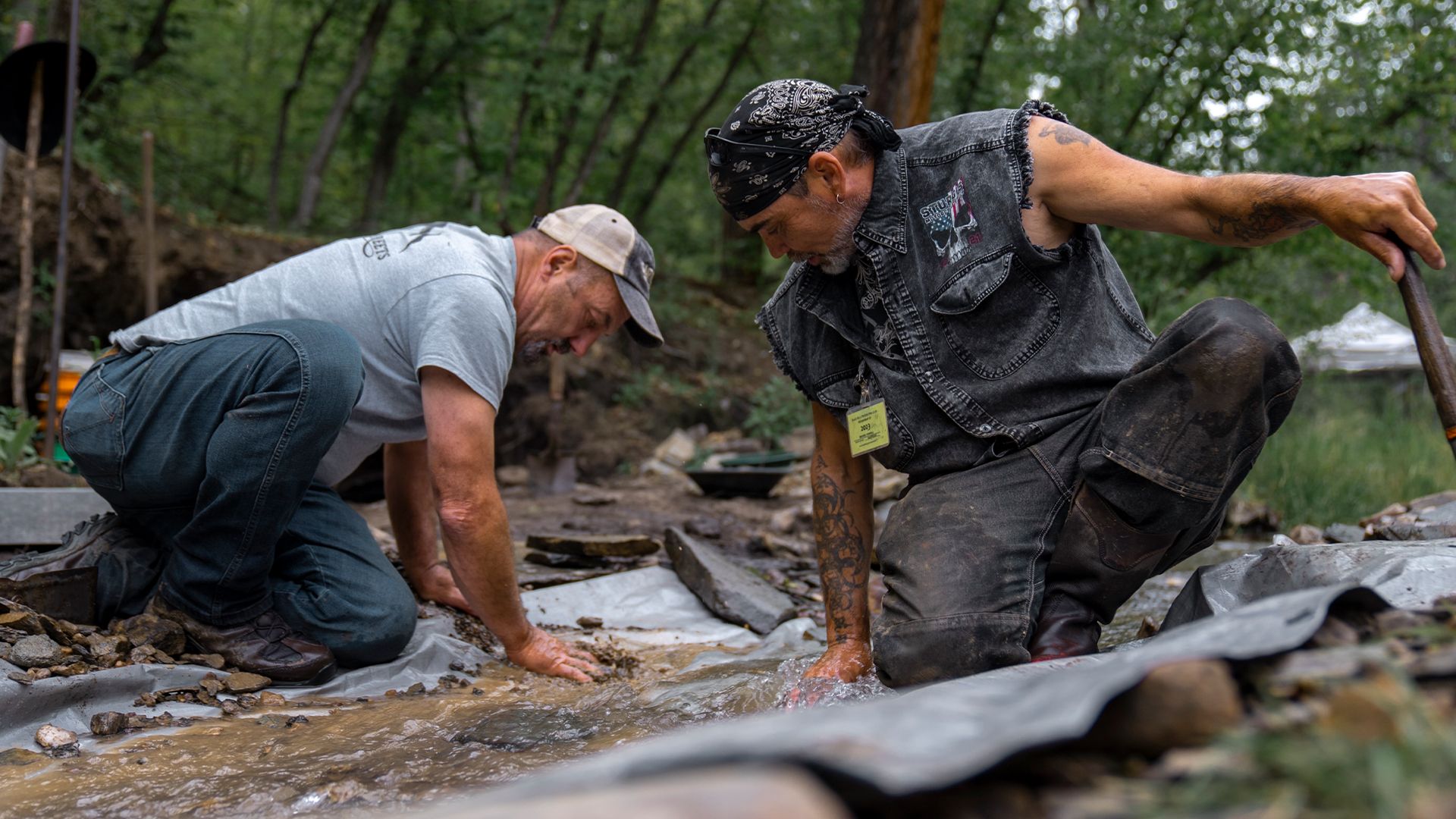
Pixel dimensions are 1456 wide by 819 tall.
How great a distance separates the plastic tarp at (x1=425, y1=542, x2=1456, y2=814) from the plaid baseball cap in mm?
1813

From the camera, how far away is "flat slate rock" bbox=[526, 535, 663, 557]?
4.00 m

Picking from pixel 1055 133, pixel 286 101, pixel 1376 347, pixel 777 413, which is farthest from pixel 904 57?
→ pixel 1376 347

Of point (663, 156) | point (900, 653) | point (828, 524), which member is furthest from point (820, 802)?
point (663, 156)

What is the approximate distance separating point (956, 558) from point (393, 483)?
1.85 meters

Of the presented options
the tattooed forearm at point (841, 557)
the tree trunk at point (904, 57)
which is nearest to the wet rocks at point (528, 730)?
the tattooed forearm at point (841, 557)

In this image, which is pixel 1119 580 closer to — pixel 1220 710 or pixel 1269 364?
pixel 1269 364

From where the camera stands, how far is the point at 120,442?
254 cm

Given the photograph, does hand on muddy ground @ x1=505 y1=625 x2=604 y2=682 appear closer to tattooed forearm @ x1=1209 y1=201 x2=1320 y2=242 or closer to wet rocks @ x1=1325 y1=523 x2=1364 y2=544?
tattooed forearm @ x1=1209 y1=201 x2=1320 y2=242

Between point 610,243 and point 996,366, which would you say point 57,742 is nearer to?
point 610,243

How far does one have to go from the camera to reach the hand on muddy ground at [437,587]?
11.0 feet

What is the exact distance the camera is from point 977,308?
2443mm

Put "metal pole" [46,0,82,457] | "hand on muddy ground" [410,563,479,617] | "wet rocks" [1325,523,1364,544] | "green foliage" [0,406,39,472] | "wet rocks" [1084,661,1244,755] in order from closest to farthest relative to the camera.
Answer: "wet rocks" [1084,661,1244,755] → "hand on muddy ground" [410,563,479,617] → "wet rocks" [1325,523,1364,544] → "green foliage" [0,406,39,472] → "metal pole" [46,0,82,457]

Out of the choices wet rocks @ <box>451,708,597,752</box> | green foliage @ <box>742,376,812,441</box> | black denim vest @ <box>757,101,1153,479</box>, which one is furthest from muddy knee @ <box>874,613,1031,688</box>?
green foliage @ <box>742,376,812,441</box>

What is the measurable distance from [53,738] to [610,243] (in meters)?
1.70
